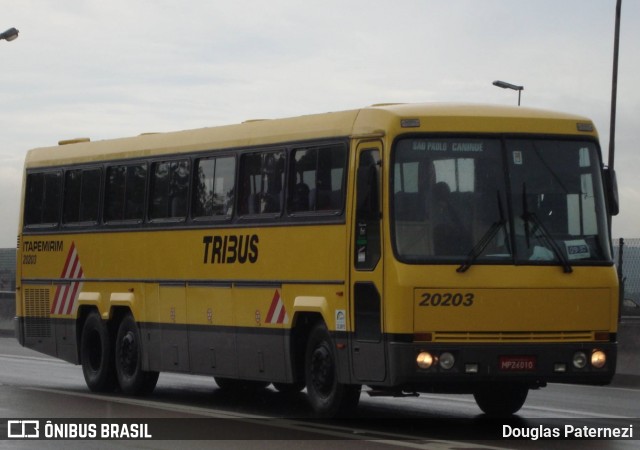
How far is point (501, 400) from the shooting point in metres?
17.2

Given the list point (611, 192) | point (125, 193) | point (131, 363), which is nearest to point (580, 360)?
point (611, 192)

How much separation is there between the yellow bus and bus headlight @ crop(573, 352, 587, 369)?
11 millimetres

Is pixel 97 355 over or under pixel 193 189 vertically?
under

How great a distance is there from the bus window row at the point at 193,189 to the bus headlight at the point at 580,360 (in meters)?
2.83

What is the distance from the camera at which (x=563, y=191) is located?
15.8m

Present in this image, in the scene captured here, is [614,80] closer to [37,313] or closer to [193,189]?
[37,313]

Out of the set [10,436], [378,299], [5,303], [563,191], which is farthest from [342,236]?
[5,303]

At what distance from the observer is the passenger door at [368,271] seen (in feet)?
50.8

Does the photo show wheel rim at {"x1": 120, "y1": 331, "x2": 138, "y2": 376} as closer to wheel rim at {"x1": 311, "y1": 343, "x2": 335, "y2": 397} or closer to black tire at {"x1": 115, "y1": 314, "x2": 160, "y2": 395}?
black tire at {"x1": 115, "y1": 314, "x2": 160, "y2": 395}

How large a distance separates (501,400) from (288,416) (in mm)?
2278

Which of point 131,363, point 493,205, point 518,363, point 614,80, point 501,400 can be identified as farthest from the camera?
point 614,80

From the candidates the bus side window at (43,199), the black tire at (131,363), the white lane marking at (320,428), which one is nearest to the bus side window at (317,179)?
the white lane marking at (320,428)

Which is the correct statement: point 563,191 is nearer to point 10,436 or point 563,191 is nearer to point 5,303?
point 10,436

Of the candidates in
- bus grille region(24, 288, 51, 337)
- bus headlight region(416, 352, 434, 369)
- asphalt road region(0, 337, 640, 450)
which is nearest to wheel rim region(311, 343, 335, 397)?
asphalt road region(0, 337, 640, 450)
